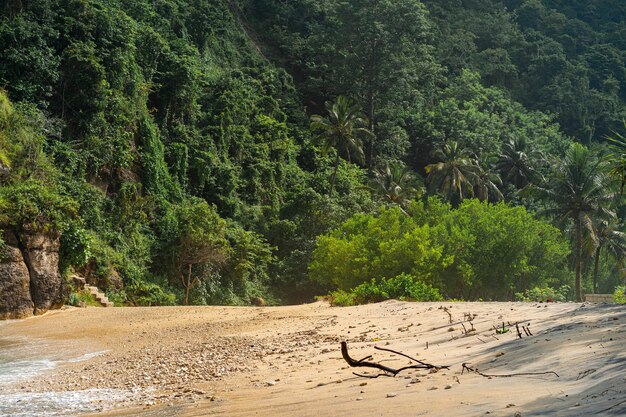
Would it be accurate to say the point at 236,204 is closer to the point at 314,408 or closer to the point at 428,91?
the point at 428,91

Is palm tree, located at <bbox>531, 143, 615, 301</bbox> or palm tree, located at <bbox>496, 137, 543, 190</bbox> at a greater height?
palm tree, located at <bbox>496, 137, 543, 190</bbox>

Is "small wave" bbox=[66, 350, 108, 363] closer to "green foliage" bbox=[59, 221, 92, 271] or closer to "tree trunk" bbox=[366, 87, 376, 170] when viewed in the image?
"green foliage" bbox=[59, 221, 92, 271]

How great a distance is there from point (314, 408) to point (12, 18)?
105 ft

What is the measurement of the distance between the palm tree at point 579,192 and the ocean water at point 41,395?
3359cm

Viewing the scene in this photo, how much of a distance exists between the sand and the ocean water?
0.20 m

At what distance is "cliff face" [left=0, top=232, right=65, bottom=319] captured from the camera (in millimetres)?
21219

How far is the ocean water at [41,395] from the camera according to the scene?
9.13m

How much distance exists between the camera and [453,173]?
5456 centimetres

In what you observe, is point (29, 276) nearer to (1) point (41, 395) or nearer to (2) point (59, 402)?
(1) point (41, 395)

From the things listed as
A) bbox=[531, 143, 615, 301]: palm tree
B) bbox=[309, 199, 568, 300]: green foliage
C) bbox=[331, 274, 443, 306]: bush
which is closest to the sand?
bbox=[331, 274, 443, 306]: bush

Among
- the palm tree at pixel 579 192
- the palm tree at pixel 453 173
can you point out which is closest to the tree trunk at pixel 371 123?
the palm tree at pixel 453 173

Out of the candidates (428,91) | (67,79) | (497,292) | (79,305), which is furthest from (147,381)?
(428,91)

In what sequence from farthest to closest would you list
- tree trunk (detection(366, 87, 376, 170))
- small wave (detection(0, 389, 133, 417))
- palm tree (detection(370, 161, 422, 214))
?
tree trunk (detection(366, 87, 376, 170))
palm tree (detection(370, 161, 422, 214))
small wave (detection(0, 389, 133, 417))

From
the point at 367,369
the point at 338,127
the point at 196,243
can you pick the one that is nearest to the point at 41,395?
the point at 367,369
